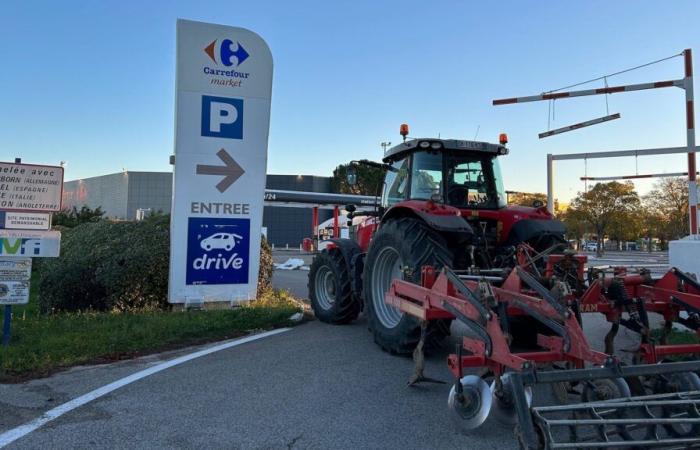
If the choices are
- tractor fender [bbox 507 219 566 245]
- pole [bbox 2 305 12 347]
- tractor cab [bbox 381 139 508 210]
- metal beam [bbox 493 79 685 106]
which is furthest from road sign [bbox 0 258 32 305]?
metal beam [bbox 493 79 685 106]

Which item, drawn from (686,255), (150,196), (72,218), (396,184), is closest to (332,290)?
(396,184)

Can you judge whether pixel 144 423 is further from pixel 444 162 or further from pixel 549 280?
pixel 444 162

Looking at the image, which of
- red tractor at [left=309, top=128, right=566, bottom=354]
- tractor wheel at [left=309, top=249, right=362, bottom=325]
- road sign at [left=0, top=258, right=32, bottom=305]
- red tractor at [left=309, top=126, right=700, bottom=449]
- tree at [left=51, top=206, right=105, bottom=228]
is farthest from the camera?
tree at [left=51, top=206, right=105, bottom=228]

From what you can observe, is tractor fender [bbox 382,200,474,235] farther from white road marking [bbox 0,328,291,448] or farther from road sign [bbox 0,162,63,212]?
road sign [bbox 0,162,63,212]

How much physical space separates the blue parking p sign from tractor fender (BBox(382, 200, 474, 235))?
4493 millimetres

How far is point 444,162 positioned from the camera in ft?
22.9

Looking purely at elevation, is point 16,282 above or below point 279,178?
below

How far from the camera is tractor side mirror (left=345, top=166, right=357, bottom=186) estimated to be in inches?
297

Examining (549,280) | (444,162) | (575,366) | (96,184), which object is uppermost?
(96,184)

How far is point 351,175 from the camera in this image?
24.9 ft

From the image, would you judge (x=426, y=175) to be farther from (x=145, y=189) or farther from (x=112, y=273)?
(x=145, y=189)

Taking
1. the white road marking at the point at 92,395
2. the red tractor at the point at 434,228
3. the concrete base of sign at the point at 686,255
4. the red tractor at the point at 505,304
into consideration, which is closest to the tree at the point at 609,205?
the concrete base of sign at the point at 686,255

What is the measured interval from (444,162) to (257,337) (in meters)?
3.51

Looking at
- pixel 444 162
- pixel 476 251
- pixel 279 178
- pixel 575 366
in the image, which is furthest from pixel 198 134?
pixel 279 178
